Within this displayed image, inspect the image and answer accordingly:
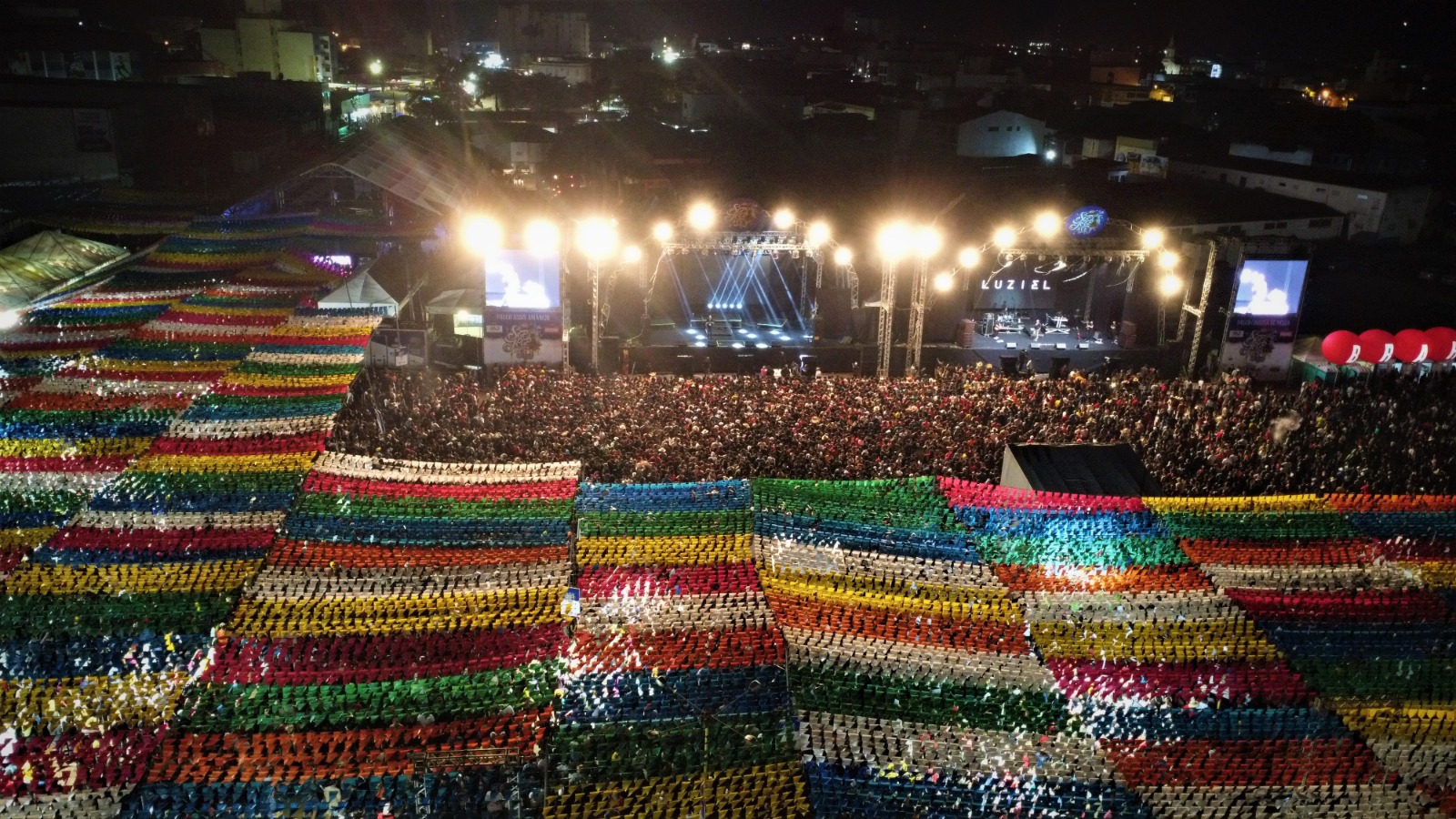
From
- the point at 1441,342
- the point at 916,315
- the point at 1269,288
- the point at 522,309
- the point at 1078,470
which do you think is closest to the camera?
the point at 1078,470

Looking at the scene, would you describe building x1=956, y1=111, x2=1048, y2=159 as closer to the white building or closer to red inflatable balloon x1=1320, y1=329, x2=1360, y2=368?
red inflatable balloon x1=1320, y1=329, x2=1360, y2=368

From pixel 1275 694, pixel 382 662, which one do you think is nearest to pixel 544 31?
pixel 382 662

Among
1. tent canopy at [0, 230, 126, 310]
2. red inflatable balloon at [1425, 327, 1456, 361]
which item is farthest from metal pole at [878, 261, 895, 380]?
tent canopy at [0, 230, 126, 310]

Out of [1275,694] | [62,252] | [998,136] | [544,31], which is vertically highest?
[544,31]

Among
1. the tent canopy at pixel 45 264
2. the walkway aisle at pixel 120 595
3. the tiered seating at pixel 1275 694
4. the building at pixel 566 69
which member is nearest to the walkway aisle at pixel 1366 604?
the tiered seating at pixel 1275 694

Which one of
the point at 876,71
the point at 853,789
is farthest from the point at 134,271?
the point at 876,71

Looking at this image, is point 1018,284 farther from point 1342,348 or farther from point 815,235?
point 1342,348

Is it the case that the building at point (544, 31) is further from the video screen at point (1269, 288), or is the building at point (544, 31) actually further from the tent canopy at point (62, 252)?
the video screen at point (1269, 288)
